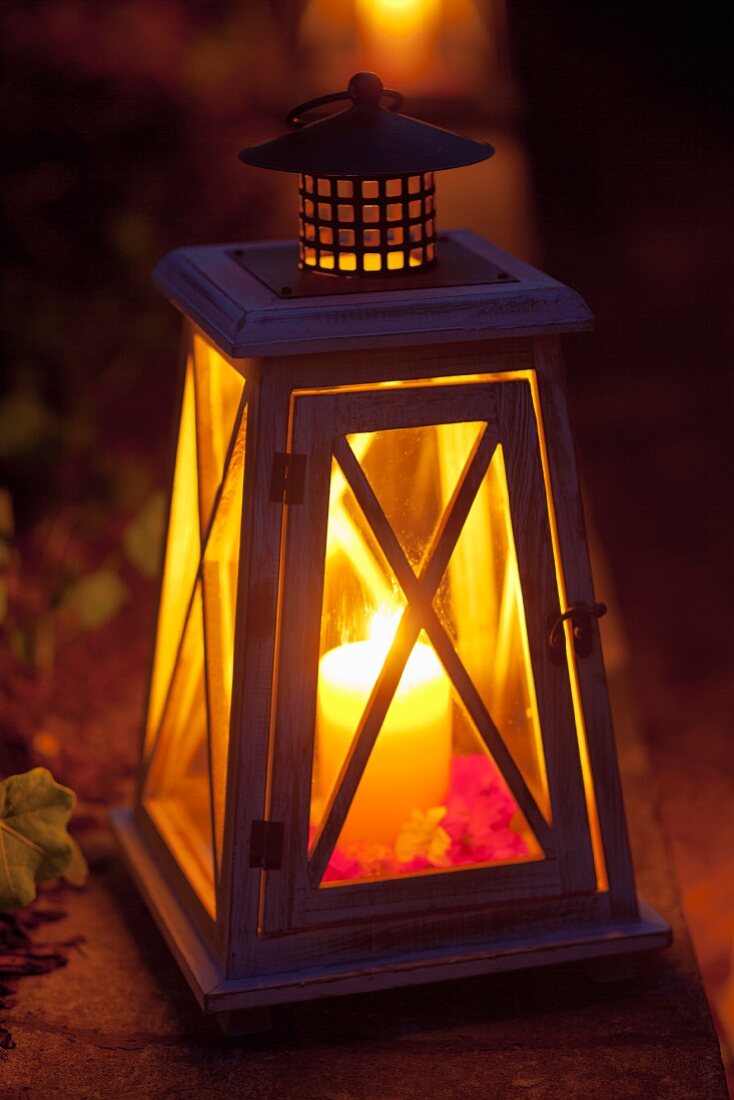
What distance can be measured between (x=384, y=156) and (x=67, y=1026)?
1282mm

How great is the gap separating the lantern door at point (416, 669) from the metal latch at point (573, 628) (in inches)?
0.6

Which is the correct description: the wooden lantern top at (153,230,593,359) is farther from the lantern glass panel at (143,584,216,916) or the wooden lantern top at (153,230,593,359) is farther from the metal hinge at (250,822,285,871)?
A: the metal hinge at (250,822,285,871)

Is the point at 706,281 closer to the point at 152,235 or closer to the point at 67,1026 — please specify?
the point at 152,235

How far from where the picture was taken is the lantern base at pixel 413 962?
2094 millimetres

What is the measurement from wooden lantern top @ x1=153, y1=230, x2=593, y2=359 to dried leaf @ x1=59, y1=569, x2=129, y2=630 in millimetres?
1103

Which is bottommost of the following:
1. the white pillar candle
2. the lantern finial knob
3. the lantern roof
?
the white pillar candle

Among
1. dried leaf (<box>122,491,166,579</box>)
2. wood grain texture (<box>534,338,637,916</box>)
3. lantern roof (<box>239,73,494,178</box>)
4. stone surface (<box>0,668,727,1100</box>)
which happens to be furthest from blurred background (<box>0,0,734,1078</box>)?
lantern roof (<box>239,73,494,178</box>)

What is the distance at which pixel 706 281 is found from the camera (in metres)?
7.30

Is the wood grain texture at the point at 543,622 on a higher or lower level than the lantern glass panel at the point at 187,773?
higher

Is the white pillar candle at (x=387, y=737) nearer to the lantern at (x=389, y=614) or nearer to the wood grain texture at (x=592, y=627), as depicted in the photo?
the lantern at (x=389, y=614)

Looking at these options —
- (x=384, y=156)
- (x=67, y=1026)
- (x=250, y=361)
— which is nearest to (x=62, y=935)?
(x=67, y=1026)

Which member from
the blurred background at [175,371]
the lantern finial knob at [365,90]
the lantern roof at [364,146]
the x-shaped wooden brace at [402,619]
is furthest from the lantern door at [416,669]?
the blurred background at [175,371]

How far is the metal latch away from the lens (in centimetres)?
212

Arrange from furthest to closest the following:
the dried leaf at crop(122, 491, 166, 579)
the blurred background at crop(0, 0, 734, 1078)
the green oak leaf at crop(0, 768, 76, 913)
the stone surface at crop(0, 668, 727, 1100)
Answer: the blurred background at crop(0, 0, 734, 1078)
the dried leaf at crop(122, 491, 166, 579)
the green oak leaf at crop(0, 768, 76, 913)
the stone surface at crop(0, 668, 727, 1100)
